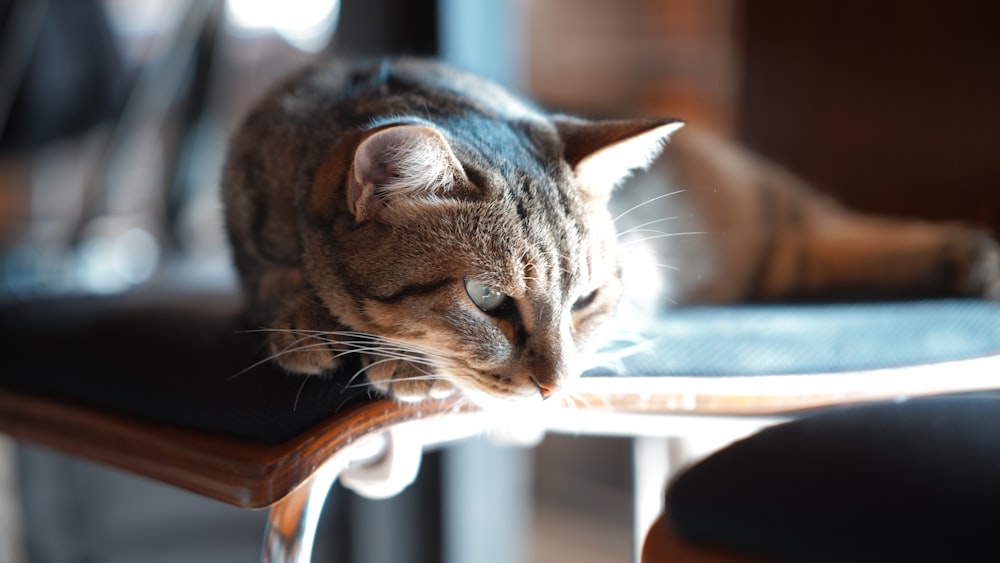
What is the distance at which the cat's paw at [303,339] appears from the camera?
0.68 meters

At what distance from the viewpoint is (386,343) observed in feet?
2.28

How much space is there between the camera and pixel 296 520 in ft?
Result: 2.05

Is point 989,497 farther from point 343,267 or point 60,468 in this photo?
point 60,468

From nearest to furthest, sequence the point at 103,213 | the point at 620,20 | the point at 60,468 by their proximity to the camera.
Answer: the point at 60,468
the point at 103,213
the point at 620,20

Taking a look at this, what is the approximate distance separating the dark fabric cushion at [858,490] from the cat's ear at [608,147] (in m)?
0.28

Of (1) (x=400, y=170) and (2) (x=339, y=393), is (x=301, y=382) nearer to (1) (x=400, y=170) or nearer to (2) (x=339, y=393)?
(2) (x=339, y=393)

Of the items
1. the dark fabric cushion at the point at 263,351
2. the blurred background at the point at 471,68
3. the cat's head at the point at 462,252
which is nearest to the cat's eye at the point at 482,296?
the cat's head at the point at 462,252

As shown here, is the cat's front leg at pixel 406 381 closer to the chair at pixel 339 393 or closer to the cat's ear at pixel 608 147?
the chair at pixel 339 393

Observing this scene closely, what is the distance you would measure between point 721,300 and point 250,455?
71cm

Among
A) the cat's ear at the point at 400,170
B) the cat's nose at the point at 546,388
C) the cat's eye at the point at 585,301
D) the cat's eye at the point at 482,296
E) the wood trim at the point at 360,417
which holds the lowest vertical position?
the wood trim at the point at 360,417

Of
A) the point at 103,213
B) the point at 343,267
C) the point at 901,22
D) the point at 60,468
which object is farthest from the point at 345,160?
the point at 103,213

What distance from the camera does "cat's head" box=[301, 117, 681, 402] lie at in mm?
673

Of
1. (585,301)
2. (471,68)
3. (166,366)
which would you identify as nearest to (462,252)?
(585,301)

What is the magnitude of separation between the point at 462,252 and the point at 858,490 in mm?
327
